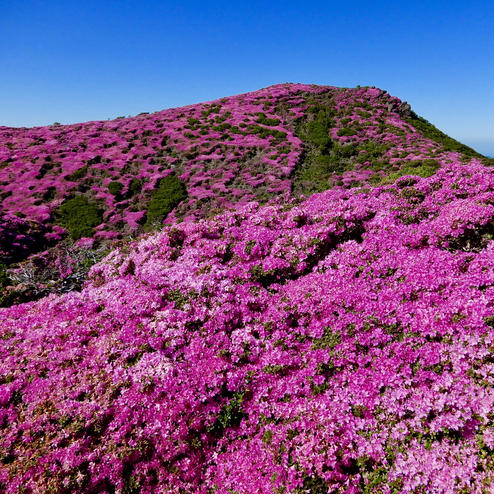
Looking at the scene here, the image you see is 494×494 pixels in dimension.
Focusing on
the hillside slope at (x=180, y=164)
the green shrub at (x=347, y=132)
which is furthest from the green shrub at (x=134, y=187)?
the green shrub at (x=347, y=132)

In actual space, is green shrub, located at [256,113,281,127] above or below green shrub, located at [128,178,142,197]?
above

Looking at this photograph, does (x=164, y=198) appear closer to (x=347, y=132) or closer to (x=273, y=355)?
(x=273, y=355)

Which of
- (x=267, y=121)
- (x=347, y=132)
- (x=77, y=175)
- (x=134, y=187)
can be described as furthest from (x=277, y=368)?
(x=267, y=121)

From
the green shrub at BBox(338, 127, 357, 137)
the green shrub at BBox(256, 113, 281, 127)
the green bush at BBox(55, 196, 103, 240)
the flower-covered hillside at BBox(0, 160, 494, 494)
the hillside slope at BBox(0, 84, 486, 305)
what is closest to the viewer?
the flower-covered hillside at BBox(0, 160, 494, 494)

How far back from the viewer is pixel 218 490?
6.10 meters

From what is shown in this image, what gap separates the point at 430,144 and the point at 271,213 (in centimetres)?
2720

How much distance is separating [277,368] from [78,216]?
25012 millimetres

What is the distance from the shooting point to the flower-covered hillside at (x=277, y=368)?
18.7 ft

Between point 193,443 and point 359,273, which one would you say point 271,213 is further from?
point 193,443

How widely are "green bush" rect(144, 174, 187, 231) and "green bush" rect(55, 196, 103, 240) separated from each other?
4485 mm

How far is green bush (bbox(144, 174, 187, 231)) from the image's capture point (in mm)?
26139

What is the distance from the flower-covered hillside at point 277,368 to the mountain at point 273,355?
0.14 ft

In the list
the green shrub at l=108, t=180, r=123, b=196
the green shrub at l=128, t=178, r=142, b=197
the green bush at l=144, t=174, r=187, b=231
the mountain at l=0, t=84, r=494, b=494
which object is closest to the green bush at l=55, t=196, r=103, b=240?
the green shrub at l=108, t=180, r=123, b=196

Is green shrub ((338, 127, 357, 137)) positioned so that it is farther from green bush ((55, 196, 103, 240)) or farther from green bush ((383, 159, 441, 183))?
green bush ((55, 196, 103, 240))
